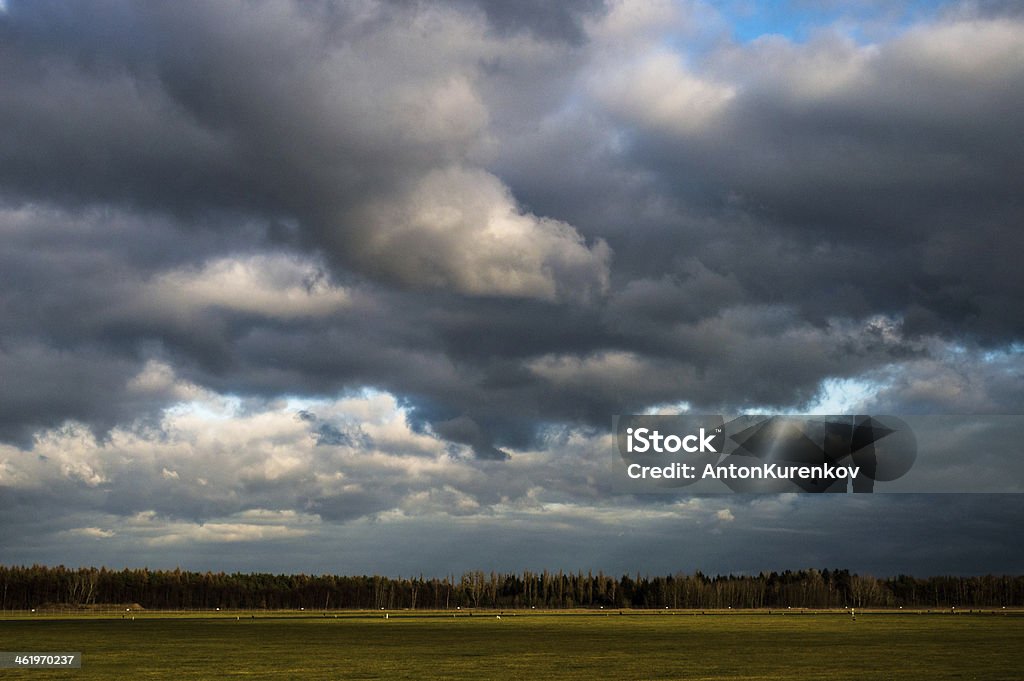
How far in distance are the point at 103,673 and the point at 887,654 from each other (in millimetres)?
54002

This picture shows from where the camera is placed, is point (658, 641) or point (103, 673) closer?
point (103, 673)

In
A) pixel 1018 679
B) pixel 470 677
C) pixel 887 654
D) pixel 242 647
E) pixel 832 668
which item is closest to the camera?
pixel 1018 679

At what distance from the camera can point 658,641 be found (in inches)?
3531

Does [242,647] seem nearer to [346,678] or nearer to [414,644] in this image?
[414,644]

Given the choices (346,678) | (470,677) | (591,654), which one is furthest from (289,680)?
(591,654)

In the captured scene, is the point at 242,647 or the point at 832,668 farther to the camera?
the point at 242,647

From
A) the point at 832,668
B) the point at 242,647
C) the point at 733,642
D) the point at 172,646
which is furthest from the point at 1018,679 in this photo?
the point at 172,646

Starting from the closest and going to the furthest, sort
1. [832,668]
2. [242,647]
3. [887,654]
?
[832,668] < [887,654] < [242,647]

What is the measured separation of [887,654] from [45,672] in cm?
5724

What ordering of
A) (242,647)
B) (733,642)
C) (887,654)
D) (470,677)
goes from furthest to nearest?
(733,642)
(242,647)
(887,654)
(470,677)

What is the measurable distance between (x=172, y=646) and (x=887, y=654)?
5921 centimetres

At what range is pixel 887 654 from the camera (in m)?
70.1

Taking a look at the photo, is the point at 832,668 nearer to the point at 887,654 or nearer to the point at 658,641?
the point at 887,654

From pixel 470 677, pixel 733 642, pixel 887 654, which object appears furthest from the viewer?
pixel 733 642
